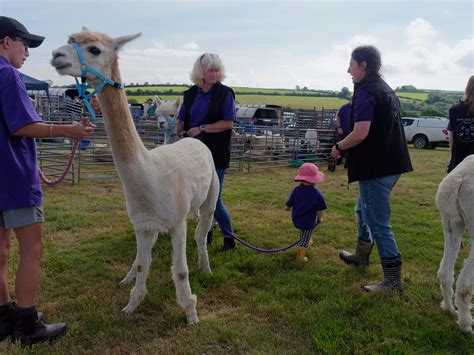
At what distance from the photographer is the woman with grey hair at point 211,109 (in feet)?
13.3

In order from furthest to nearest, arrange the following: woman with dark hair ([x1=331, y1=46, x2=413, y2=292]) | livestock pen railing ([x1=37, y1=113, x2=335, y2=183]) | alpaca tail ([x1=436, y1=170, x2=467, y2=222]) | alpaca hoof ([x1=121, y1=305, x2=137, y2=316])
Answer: livestock pen railing ([x1=37, y1=113, x2=335, y2=183]), woman with dark hair ([x1=331, y1=46, x2=413, y2=292]), alpaca hoof ([x1=121, y1=305, x2=137, y2=316]), alpaca tail ([x1=436, y1=170, x2=467, y2=222])

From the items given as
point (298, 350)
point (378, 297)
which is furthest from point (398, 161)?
point (298, 350)

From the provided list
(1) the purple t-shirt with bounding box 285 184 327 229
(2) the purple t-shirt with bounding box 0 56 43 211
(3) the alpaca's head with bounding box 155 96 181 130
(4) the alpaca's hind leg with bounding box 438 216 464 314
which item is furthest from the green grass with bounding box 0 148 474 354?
(3) the alpaca's head with bounding box 155 96 181 130

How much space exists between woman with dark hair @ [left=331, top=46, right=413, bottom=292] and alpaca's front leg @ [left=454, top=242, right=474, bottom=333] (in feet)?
2.15

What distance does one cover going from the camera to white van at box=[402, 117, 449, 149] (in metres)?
20.9

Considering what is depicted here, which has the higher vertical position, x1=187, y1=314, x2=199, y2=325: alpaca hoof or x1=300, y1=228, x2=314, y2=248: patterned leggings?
x1=300, y1=228, x2=314, y2=248: patterned leggings

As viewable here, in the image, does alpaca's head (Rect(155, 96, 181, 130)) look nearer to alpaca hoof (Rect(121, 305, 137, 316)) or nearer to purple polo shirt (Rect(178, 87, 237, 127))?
purple polo shirt (Rect(178, 87, 237, 127))

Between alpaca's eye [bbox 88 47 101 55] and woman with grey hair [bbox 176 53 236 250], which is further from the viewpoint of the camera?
woman with grey hair [bbox 176 53 236 250]

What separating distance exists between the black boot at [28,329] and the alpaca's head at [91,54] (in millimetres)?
1655

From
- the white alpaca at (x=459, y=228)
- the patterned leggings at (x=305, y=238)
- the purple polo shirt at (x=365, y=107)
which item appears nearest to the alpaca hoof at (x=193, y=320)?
the patterned leggings at (x=305, y=238)

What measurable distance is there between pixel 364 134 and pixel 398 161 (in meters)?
0.45

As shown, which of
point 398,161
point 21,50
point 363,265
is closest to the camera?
point 21,50

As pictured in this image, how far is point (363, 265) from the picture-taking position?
423 centimetres

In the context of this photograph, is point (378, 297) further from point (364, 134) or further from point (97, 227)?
point (97, 227)
